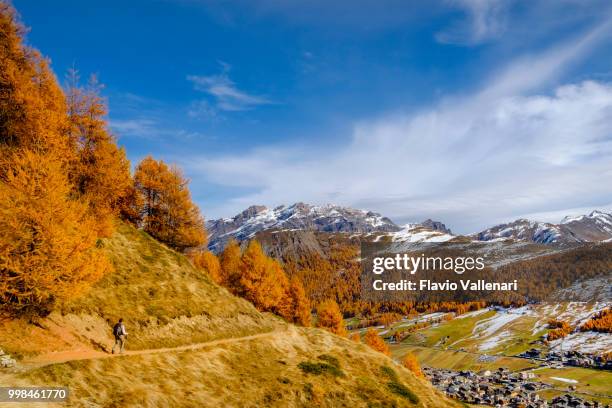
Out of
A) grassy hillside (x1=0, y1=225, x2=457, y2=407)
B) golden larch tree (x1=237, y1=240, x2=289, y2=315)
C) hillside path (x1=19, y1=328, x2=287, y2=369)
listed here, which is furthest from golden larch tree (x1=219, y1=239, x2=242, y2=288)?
hillside path (x1=19, y1=328, x2=287, y2=369)

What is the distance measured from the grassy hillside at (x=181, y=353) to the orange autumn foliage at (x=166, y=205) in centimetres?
627

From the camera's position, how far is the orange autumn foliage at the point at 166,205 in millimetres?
58094

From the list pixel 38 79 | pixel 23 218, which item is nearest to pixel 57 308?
pixel 23 218

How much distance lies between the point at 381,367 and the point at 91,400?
33.9 meters

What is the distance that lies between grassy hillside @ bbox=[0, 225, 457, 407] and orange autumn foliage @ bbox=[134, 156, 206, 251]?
627 cm

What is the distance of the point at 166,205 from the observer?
195ft

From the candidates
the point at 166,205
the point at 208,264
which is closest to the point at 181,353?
the point at 166,205

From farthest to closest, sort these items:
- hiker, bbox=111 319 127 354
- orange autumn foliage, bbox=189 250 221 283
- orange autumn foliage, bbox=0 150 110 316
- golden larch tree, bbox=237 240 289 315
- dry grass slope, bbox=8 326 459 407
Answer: orange autumn foliage, bbox=189 250 221 283 → golden larch tree, bbox=237 240 289 315 → hiker, bbox=111 319 127 354 → orange autumn foliage, bbox=0 150 110 316 → dry grass slope, bbox=8 326 459 407

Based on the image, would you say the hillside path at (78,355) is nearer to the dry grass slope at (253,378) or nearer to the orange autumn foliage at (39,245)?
the dry grass slope at (253,378)

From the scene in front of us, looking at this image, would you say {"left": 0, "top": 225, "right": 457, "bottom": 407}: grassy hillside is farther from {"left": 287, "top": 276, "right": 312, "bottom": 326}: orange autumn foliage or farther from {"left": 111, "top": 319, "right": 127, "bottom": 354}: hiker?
{"left": 287, "top": 276, "right": 312, "bottom": 326}: orange autumn foliage

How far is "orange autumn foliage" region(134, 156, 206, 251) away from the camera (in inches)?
2287

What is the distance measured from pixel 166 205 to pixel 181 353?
104 ft

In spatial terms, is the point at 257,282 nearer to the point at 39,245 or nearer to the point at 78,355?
the point at 78,355

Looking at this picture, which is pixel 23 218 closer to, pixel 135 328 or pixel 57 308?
pixel 57 308
